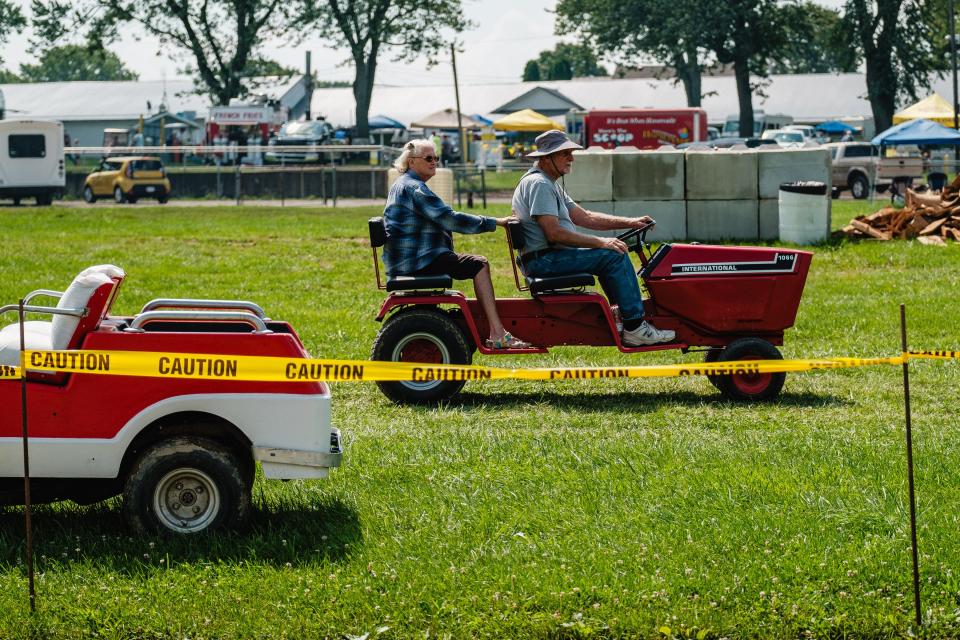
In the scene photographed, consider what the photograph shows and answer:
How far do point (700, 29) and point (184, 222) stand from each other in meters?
37.0

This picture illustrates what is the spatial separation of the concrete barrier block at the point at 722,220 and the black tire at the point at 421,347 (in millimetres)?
11424

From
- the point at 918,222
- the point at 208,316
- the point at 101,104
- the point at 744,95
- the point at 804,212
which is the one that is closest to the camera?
the point at 208,316

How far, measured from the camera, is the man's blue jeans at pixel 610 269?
371 inches

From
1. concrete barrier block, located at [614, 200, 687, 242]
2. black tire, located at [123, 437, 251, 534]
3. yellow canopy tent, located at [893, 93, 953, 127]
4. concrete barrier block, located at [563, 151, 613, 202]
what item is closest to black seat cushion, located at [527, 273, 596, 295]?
black tire, located at [123, 437, 251, 534]

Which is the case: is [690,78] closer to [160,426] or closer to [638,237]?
[638,237]

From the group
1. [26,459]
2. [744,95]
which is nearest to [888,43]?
[744,95]

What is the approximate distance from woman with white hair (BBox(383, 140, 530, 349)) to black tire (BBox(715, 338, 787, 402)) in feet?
4.71

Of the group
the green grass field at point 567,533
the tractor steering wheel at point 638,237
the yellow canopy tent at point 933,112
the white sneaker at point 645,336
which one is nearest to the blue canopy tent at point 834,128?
the yellow canopy tent at point 933,112

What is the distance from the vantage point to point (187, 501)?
6066 millimetres

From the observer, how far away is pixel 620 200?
20406 mm

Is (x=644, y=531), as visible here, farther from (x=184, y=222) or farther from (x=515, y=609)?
(x=184, y=222)

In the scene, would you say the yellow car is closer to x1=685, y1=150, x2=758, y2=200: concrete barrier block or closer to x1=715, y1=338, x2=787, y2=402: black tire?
x1=685, y1=150, x2=758, y2=200: concrete barrier block

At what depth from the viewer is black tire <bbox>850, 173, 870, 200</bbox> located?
39.6m

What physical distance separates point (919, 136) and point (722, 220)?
22041 mm
